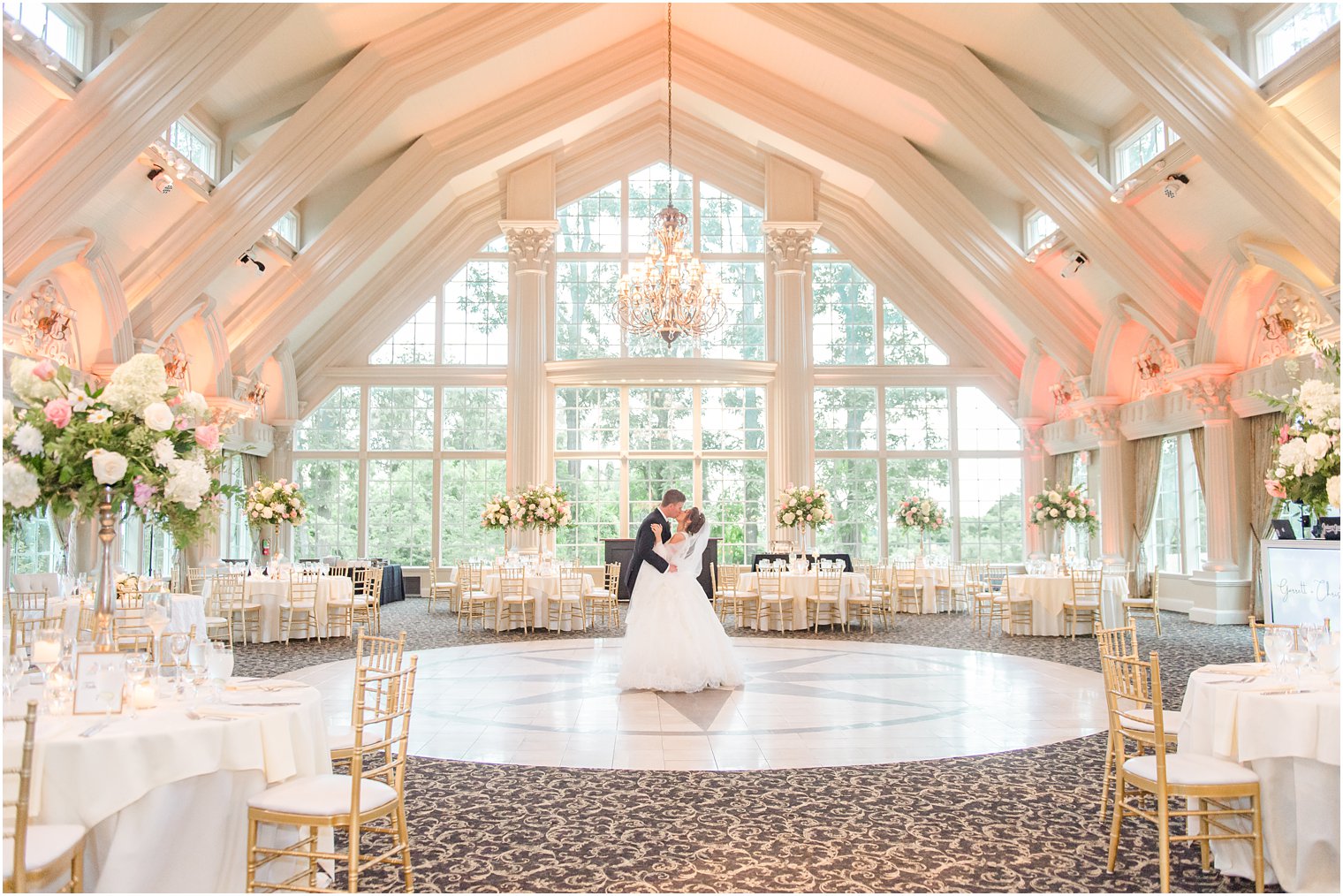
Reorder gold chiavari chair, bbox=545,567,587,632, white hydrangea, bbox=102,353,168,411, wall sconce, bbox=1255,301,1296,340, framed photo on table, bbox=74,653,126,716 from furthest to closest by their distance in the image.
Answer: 1. gold chiavari chair, bbox=545,567,587,632
2. wall sconce, bbox=1255,301,1296,340
3. white hydrangea, bbox=102,353,168,411
4. framed photo on table, bbox=74,653,126,716

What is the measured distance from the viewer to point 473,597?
41.2 ft

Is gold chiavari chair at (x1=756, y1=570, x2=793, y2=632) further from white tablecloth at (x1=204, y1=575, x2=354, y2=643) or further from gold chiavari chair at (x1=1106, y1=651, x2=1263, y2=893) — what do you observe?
gold chiavari chair at (x1=1106, y1=651, x2=1263, y2=893)

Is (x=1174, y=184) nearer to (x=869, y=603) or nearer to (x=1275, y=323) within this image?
(x=1275, y=323)

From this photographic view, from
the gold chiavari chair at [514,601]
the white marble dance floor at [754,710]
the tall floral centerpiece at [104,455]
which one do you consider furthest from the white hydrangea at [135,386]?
the gold chiavari chair at [514,601]

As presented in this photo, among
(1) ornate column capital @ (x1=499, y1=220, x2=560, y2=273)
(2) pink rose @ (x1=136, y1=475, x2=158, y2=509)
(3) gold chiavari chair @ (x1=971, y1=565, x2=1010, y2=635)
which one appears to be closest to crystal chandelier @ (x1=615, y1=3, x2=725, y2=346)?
(3) gold chiavari chair @ (x1=971, y1=565, x2=1010, y2=635)

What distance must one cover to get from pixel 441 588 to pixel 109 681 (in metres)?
13.5

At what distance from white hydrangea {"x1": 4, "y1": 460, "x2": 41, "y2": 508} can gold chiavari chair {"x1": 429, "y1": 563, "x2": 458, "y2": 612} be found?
1156 centimetres

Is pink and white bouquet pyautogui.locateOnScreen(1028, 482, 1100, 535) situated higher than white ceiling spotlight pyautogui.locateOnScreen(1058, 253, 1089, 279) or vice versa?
white ceiling spotlight pyautogui.locateOnScreen(1058, 253, 1089, 279)

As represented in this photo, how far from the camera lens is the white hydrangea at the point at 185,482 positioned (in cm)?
384

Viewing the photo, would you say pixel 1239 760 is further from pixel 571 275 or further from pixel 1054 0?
→ pixel 571 275

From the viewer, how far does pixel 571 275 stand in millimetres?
18688

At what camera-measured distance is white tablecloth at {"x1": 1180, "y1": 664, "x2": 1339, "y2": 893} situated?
3549 millimetres

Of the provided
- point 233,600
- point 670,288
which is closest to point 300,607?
point 233,600

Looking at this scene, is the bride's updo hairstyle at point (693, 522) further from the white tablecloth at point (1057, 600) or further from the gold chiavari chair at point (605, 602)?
the white tablecloth at point (1057, 600)
